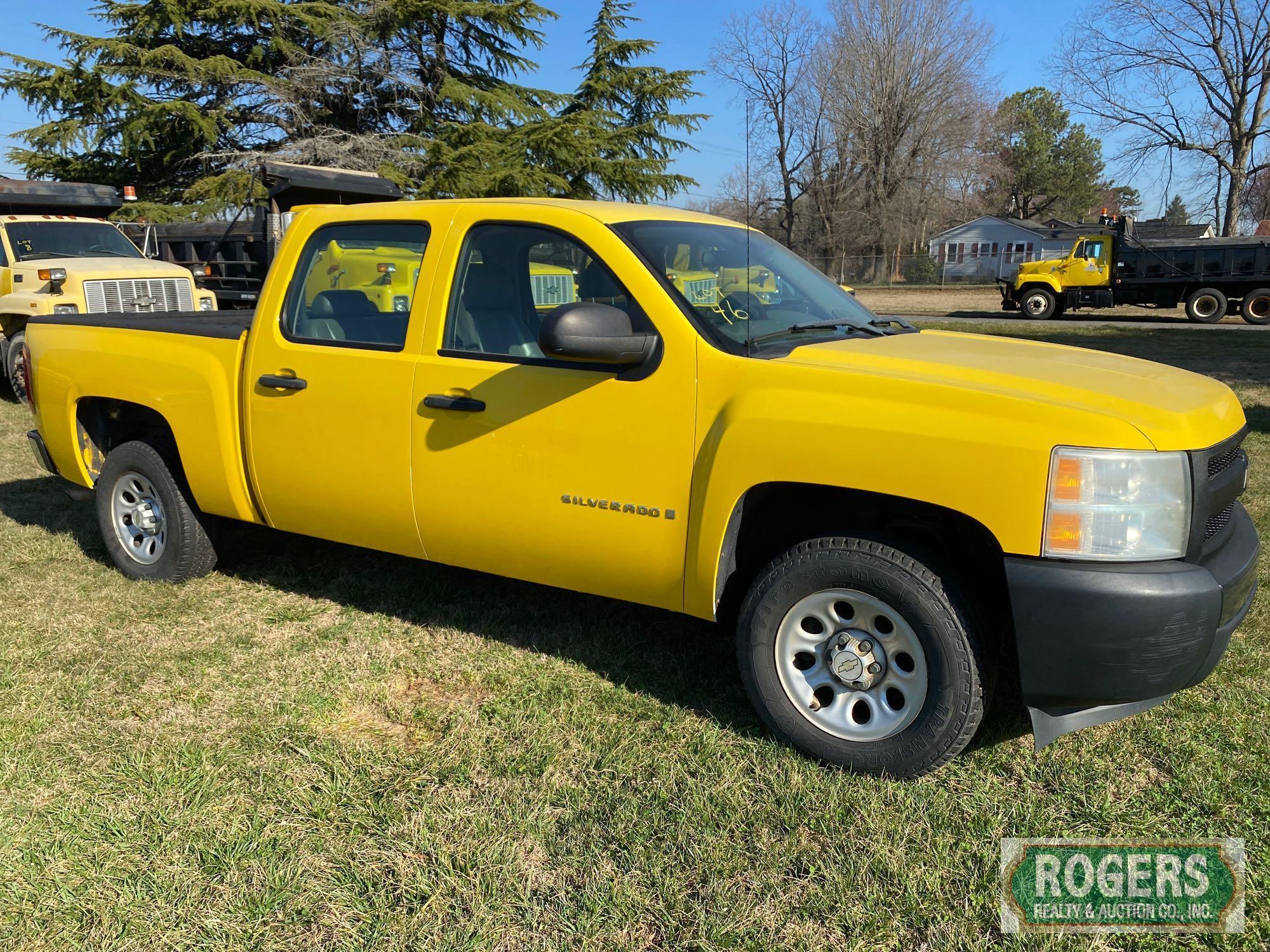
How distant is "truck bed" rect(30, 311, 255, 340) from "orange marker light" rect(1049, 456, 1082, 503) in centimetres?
350

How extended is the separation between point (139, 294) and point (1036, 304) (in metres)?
21.3

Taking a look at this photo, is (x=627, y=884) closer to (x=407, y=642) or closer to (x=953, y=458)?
(x=953, y=458)

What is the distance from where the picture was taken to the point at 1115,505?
2.57 meters

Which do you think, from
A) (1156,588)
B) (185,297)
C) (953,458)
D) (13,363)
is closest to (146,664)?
(953,458)

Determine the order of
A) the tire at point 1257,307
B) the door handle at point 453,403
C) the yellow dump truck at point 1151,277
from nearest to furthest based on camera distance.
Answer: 1. the door handle at point 453,403
2. the tire at point 1257,307
3. the yellow dump truck at point 1151,277

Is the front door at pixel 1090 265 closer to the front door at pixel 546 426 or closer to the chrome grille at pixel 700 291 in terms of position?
the chrome grille at pixel 700 291

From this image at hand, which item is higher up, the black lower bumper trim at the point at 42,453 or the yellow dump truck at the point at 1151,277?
the yellow dump truck at the point at 1151,277

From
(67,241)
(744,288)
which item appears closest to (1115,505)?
(744,288)

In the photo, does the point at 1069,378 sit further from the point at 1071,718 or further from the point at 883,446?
the point at 1071,718

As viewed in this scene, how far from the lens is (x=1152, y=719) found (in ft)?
10.9

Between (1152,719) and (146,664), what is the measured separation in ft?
13.1

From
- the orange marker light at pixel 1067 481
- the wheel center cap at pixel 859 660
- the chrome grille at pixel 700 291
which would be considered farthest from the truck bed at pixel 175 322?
the orange marker light at pixel 1067 481

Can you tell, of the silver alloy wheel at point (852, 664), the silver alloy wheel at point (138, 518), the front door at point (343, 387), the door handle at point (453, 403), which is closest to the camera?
the silver alloy wheel at point (852, 664)

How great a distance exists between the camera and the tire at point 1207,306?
70.1 ft
